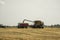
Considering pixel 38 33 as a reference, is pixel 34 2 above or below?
above

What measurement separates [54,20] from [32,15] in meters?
0.23

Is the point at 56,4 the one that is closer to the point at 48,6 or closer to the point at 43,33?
the point at 48,6

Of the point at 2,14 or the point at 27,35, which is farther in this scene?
the point at 2,14

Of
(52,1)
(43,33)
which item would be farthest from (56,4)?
(43,33)

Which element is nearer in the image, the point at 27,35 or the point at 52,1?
the point at 27,35

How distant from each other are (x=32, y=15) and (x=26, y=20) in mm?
85

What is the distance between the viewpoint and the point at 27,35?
96cm

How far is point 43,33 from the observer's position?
39.8 inches

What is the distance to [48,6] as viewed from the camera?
1.44 metres

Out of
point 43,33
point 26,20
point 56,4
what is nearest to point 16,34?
point 43,33

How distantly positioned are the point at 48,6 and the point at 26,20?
0.88ft

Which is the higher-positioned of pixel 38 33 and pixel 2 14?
pixel 2 14

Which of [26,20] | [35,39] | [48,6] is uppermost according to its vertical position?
[48,6]

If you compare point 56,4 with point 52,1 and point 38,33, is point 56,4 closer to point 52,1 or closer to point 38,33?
point 52,1
